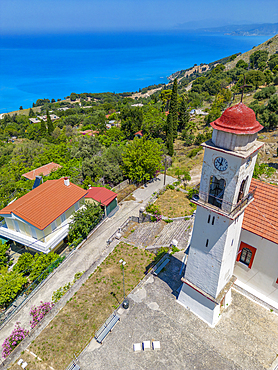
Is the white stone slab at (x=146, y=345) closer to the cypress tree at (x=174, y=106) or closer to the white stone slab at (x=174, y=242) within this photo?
the white stone slab at (x=174, y=242)

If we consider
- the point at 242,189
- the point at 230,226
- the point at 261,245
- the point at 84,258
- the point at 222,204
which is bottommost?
the point at 84,258

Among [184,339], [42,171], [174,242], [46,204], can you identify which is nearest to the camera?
[184,339]

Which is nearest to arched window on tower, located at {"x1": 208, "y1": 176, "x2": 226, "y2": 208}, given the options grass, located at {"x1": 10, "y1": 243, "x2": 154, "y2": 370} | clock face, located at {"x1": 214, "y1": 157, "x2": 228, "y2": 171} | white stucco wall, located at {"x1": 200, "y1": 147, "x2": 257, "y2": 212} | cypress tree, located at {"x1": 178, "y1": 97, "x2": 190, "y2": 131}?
white stucco wall, located at {"x1": 200, "y1": 147, "x2": 257, "y2": 212}

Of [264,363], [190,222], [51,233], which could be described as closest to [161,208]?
[190,222]

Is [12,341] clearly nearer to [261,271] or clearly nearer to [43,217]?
[43,217]

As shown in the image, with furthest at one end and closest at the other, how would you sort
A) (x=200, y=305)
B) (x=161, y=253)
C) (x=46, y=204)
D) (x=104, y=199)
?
(x=104, y=199), (x=46, y=204), (x=161, y=253), (x=200, y=305)

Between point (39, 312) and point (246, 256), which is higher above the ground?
point (246, 256)

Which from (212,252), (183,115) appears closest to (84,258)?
(212,252)

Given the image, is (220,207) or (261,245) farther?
(261,245)

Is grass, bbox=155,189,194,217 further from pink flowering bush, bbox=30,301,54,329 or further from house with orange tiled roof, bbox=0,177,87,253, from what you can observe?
pink flowering bush, bbox=30,301,54,329
